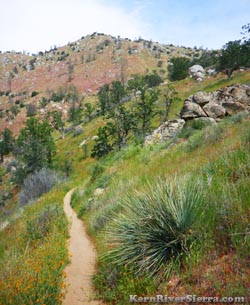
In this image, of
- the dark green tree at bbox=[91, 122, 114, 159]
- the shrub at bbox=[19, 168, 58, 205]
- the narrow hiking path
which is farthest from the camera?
the dark green tree at bbox=[91, 122, 114, 159]

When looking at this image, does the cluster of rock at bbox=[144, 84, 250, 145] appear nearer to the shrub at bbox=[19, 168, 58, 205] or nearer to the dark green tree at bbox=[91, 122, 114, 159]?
the shrub at bbox=[19, 168, 58, 205]

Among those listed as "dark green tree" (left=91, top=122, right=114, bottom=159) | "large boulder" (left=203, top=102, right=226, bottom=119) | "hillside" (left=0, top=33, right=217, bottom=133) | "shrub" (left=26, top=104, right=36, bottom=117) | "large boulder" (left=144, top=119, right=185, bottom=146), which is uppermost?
"hillside" (left=0, top=33, right=217, bottom=133)

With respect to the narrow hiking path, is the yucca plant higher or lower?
higher

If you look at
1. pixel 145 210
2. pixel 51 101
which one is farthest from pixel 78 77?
pixel 145 210

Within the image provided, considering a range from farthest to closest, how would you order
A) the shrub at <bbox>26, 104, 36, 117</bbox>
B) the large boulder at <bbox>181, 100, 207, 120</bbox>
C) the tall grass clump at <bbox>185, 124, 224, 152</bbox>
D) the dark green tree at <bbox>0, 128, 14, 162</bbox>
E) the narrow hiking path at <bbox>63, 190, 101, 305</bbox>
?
1. the shrub at <bbox>26, 104, 36, 117</bbox>
2. the dark green tree at <bbox>0, 128, 14, 162</bbox>
3. the large boulder at <bbox>181, 100, 207, 120</bbox>
4. the tall grass clump at <bbox>185, 124, 224, 152</bbox>
5. the narrow hiking path at <bbox>63, 190, 101, 305</bbox>

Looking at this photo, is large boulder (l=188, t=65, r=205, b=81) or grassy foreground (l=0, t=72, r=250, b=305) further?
large boulder (l=188, t=65, r=205, b=81)

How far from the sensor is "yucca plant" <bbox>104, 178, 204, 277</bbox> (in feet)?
13.9

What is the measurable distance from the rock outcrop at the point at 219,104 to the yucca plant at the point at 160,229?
14.3 meters

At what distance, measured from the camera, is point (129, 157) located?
666 inches

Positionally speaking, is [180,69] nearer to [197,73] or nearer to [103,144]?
[197,73]

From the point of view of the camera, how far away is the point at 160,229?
4.47m

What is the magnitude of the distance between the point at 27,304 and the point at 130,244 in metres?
1.77

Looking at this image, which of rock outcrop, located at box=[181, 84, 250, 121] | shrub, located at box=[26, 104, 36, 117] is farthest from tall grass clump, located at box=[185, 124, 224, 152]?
shrub, located at box=[26, 104, 36, 117]

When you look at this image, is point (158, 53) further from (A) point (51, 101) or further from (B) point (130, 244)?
(B) point (130, 244)
